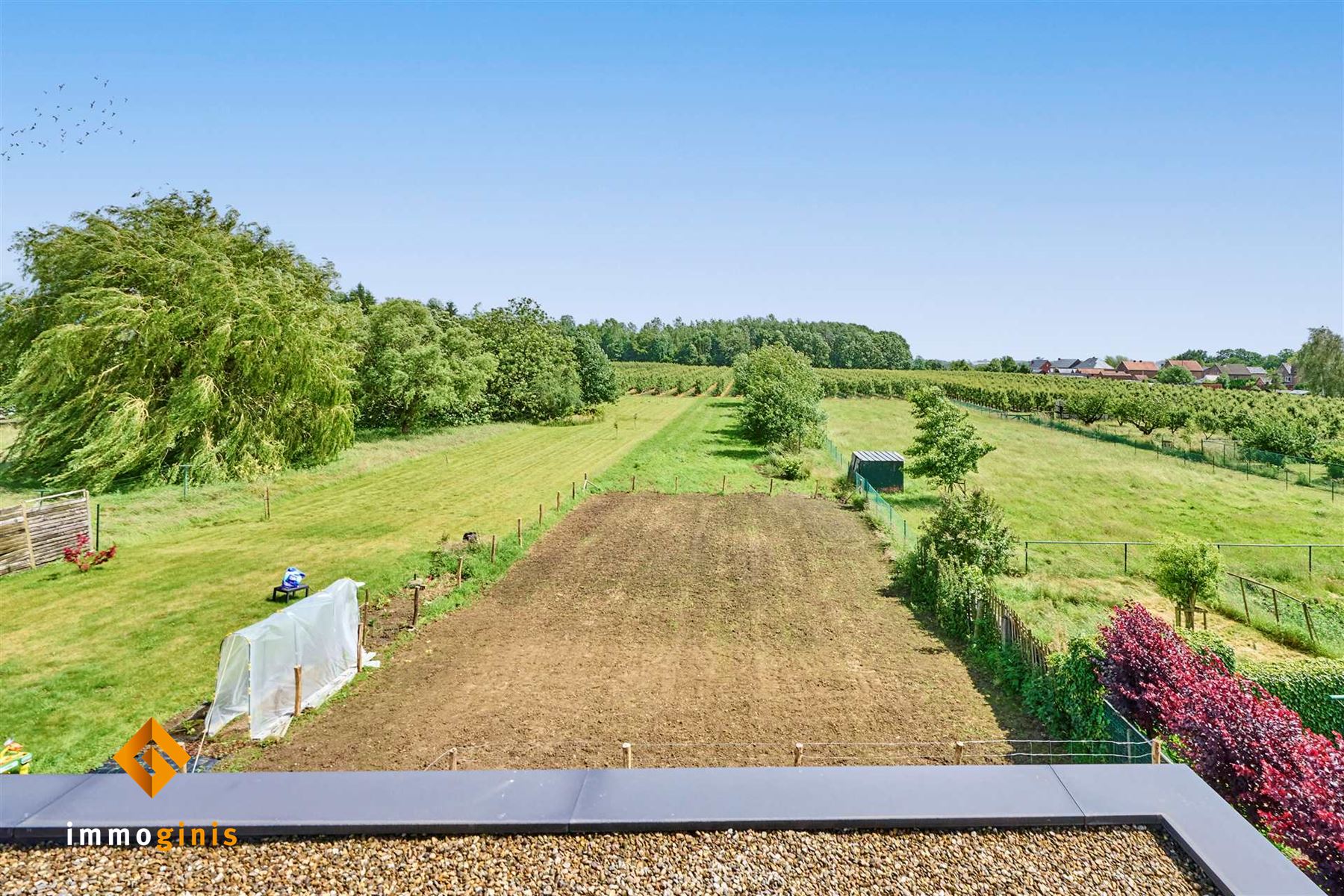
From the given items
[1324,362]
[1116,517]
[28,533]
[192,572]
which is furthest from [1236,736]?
[1324,362]

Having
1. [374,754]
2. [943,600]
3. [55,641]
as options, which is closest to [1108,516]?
[943,600]

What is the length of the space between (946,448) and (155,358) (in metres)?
35.7

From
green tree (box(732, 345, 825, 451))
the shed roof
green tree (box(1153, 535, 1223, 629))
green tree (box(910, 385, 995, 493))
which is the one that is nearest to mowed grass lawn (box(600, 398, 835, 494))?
green tree (box(732, 345, 825, 451))

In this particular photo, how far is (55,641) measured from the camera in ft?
50.5

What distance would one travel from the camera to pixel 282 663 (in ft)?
40.7

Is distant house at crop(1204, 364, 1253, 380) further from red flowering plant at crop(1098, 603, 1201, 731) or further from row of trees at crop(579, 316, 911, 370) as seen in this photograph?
red flowering plant at crop(1098, 603, 1201, 731)

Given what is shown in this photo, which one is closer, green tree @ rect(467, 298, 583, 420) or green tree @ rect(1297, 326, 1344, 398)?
green tree @ rect(467, 298, 583, 420)

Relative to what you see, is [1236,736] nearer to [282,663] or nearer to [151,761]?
[151,761]

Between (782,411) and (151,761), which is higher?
(782,411)

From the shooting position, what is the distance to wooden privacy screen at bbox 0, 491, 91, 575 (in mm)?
19453

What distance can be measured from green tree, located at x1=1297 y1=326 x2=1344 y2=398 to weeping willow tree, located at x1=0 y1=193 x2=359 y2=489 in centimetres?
10805

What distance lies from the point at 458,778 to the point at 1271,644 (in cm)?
2079

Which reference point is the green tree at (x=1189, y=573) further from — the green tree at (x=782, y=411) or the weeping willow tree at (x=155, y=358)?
the weeping willow tree at (x=155, y=358)

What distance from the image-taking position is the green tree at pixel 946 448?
107ft
